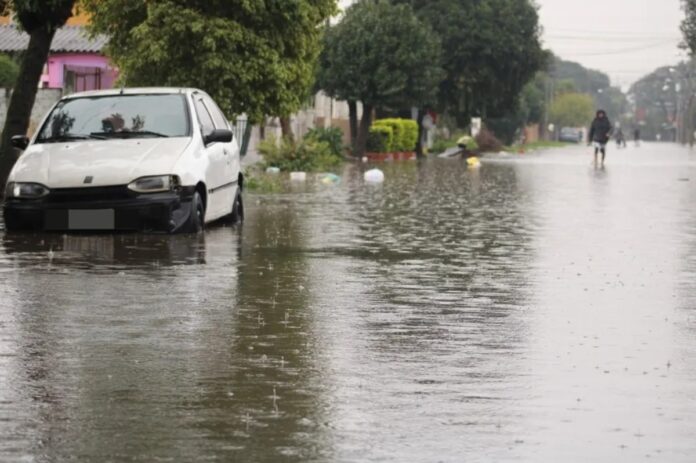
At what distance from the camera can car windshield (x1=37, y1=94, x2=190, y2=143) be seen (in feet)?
55.9

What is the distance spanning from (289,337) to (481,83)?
66160 mm

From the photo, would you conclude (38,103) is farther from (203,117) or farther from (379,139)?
(379,139)

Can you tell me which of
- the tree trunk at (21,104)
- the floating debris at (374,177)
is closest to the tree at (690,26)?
the floating debris at (374,177)

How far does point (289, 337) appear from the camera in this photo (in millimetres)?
9445

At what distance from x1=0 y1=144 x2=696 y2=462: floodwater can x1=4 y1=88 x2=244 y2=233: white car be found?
0.32 m

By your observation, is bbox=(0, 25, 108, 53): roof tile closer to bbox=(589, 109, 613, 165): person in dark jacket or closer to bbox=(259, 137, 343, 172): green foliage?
bbox=(259, 137, 343, 172): green foliage

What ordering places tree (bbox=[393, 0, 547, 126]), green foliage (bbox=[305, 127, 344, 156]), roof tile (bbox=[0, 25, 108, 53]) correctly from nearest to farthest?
roof tile (bbox=[0, 25, 108, 53]) < green foliage (bbox=[305, 127, 344, 156]) < tree (bbox=[393, 0, 547, 126])

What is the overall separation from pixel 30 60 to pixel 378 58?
40.9 meters

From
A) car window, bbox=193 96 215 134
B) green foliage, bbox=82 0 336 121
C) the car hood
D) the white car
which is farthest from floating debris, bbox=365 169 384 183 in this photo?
the car hood

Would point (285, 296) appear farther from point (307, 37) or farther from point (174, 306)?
point (307, 37)

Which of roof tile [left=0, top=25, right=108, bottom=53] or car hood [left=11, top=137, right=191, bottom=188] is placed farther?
roof tile [left=0, top=25, right=108, bottom=53]

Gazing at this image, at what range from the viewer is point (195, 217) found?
16.5 meters

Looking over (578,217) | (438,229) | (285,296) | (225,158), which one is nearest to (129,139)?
(225,158)

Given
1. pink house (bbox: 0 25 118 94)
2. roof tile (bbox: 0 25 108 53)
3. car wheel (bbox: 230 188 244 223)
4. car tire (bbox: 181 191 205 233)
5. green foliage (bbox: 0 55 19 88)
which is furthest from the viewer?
pink house (bbox: 0 25 118 94)
